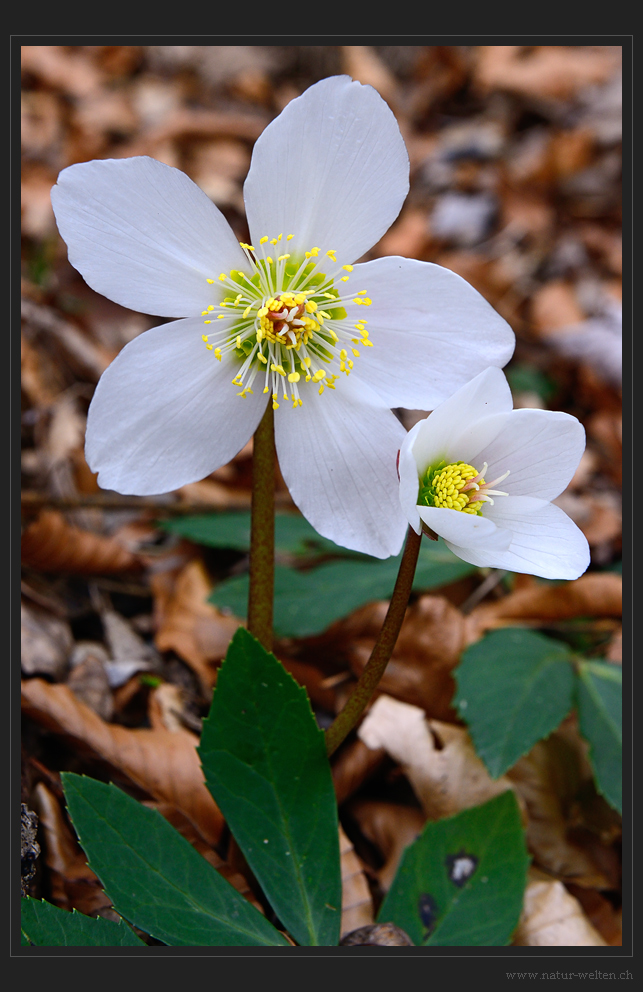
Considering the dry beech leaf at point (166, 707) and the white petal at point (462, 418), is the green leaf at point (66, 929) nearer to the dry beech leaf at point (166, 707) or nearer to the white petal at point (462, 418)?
the dry beech leaf at point (166, 707)

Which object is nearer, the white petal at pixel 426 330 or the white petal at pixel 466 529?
the white petal at pixel 466 529

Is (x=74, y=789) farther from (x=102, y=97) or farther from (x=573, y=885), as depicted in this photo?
(x=102, y=97)

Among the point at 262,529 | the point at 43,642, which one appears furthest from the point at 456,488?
the point at 43,642

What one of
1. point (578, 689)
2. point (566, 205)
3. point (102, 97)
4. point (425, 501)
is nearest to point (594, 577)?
point (578, 689)

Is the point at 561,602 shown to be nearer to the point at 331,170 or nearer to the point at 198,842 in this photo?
the point at 198,842

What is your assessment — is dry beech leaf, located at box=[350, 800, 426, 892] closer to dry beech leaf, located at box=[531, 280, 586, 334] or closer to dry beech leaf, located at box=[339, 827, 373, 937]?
dry beech leaf, located at box=[339, 827, 373, 937]

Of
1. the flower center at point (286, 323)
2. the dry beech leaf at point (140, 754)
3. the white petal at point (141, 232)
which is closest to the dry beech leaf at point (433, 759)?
the dry beech leaf at point (140, 754)
